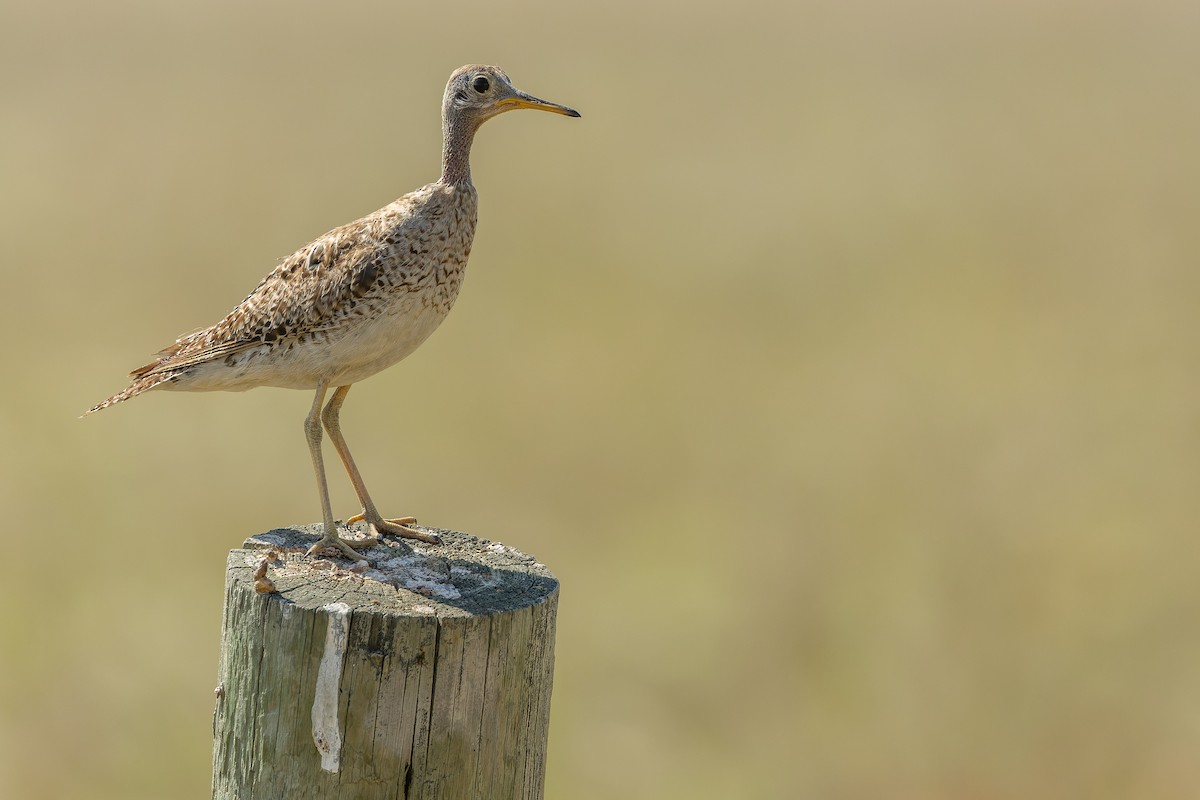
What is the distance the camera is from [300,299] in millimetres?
6883

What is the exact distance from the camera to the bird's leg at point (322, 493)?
620cm

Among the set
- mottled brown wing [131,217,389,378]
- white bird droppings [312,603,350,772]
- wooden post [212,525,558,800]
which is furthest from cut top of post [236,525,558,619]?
mottled brown wing [131,217,389,378]

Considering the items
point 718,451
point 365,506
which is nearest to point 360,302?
point 365,506

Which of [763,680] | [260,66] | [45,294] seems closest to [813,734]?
[763,680]

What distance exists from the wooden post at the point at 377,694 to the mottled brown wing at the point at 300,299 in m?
1.71

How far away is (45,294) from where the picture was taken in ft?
69.2

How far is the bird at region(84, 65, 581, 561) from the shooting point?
669 cm

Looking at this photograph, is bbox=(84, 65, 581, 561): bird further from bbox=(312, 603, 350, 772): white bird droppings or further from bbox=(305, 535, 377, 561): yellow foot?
bbox=(312, 603, 350, 772): white bird droppings

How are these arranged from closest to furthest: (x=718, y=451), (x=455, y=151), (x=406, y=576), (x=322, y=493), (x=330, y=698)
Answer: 1. (x=330, y=698)
2. (x=406, y=576)
3. (x=322, y=493)
4. (x=455, y=151)
5. (x=718, y=451)

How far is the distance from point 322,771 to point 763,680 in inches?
338

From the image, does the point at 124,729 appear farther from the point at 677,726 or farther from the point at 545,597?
the point at 545,597

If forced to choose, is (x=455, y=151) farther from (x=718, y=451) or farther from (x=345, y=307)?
(x=718, y=451)

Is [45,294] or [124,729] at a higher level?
[45,294]

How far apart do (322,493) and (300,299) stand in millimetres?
1005
